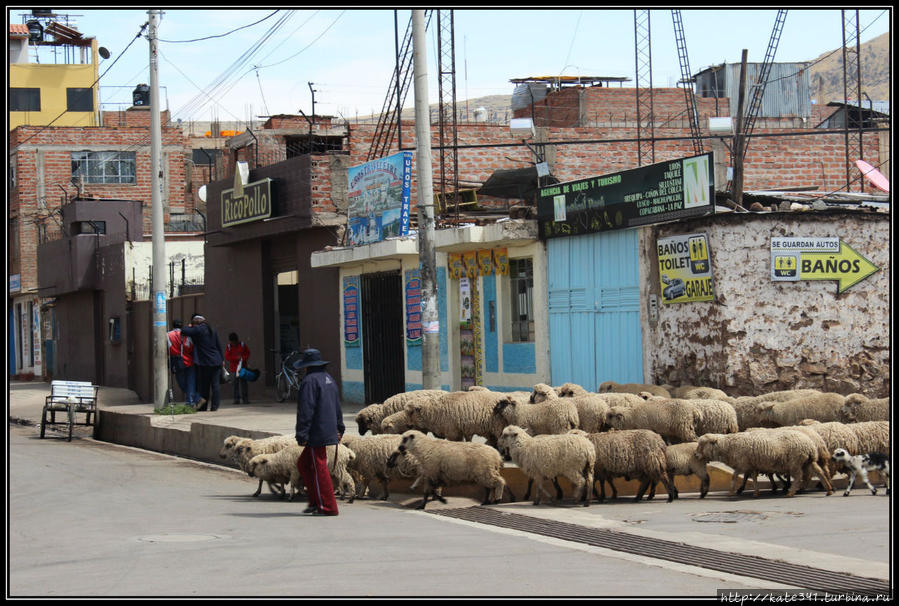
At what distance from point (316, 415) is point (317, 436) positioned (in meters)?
0.21

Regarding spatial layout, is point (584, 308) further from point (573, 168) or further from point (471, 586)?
point (471, 586)

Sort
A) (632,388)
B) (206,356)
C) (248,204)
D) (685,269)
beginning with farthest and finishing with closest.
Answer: (248,204) < (206,356) < (685,269) < (632,388)

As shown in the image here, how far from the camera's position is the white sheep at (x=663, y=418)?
13.0 metres

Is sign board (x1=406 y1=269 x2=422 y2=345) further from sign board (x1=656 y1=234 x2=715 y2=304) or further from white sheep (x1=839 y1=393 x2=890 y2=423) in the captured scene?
white sheep (x1=839 y1=393 x2=890 y2=423)

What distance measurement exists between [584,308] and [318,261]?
25.1ft

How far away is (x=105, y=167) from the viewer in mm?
54281

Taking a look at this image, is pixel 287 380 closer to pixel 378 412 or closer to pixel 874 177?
pixel 378 412

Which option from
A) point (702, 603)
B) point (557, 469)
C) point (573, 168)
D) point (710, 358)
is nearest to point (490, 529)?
point (557, 469)

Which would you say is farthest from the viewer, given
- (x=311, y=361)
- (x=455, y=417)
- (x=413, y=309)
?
(x=413, y=309)

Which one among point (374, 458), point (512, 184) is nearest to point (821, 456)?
point (374, 458)

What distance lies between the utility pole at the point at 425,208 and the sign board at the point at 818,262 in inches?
194

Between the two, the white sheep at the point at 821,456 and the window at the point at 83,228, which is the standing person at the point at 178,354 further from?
the window at the point at 83,228

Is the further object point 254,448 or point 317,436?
point 254,448

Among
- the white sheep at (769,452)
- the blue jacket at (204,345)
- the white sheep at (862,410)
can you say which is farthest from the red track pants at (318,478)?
the blue jacket at (204,345)
